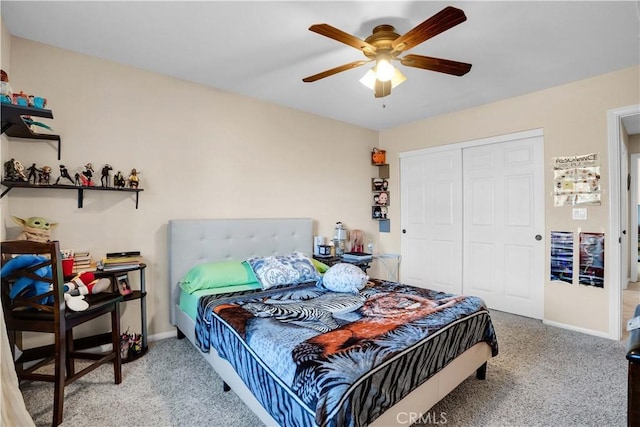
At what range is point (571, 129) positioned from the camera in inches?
123

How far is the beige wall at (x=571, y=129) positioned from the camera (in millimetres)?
2914

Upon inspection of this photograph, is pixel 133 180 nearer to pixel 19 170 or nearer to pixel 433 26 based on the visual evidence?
pixel 19 170

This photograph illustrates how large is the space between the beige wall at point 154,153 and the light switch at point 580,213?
9.14 ft

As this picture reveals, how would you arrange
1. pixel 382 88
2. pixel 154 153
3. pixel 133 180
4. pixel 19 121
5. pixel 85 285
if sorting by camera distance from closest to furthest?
1. pixel 19 121
2. pixel 85 285
3. pixel 382 88
4. pixel 133 180
5. pixel 154 153

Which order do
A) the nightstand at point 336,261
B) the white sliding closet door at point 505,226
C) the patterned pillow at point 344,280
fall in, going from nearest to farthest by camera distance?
1. the patterned pillow at point 344,280
2. the white sliding closet door at point 505,226
3. the nightstand at point 336,261

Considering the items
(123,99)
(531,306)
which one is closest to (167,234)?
(123,99)

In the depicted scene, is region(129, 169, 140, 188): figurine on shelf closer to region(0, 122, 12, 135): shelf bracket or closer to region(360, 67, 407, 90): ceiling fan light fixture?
region(0, 122, 12, 135): shelf bracket

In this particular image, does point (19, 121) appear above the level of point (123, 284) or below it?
above

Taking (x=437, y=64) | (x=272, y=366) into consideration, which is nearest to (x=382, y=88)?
(x=437, y=64)

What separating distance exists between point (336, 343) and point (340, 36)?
5.43 feet

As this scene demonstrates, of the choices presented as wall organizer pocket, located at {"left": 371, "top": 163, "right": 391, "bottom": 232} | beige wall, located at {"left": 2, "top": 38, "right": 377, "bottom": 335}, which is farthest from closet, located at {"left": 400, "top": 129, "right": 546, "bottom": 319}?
beige wall, located at {"left": 2, "top": 38, "right": 377, "bottom": 335}

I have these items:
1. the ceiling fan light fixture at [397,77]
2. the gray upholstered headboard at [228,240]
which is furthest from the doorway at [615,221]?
the gray upholstered headboard at [228,240]

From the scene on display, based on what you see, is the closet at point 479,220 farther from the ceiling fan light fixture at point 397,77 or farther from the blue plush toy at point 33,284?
the blue plush toy at point 33,284

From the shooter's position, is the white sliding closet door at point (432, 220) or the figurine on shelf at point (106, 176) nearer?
the figurine on shelf at point (106, 176)
